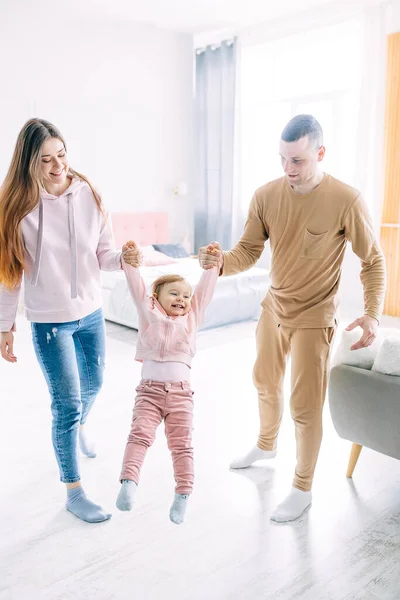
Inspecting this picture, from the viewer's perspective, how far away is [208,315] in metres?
5.15

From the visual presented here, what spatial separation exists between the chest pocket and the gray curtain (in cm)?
513

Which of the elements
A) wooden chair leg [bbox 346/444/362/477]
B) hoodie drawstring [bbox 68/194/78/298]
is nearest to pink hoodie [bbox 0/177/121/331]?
hoodie drawstring [bbox 68/194/78/298]

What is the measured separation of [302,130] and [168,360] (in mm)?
929

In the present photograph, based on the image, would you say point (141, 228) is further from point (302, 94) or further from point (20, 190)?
point (20, 190)

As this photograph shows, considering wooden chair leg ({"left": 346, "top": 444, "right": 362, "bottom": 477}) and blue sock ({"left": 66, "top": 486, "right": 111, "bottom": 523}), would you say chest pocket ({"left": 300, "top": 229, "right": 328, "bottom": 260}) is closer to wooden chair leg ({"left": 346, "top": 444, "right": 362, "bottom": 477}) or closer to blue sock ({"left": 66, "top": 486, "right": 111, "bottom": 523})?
wooden chair leg ({"left": 346, "top": 444, "right": 362, "bottom": 477})

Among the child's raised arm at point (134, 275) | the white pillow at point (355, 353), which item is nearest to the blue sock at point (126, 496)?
the child's raised arm at point (134, 275)

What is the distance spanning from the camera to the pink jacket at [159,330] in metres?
1.90

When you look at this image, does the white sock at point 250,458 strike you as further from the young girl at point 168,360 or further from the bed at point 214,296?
the bed at point 214,296

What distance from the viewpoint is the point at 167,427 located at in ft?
6.10

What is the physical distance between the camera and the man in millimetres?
2070

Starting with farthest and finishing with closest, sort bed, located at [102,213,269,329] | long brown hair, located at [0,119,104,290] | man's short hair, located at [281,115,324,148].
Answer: bed, located at [102,213,269,329] < man's short hair, located at [281,115,324,148] < long brown hair, located at [0,119,104,290]

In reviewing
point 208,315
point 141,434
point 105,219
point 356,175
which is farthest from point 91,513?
point 356,175

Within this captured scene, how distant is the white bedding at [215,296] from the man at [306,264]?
276 cm

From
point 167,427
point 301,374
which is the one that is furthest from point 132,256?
point 301,374
